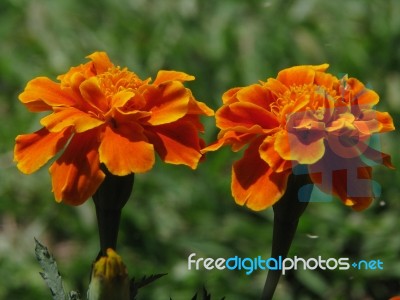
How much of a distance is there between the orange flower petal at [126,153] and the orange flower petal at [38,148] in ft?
0.14

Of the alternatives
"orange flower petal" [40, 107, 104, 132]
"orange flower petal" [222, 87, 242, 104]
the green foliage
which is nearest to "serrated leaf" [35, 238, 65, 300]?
the green foliage

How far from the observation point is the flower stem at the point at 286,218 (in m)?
0.72

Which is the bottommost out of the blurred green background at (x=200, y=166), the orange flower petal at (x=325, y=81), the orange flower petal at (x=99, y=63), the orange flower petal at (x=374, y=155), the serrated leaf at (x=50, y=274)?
the blurred green background at (x=200, y=166)

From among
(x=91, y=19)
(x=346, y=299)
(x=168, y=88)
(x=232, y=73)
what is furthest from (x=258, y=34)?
(x=168, y=88)

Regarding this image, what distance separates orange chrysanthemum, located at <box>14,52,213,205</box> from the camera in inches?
27.7

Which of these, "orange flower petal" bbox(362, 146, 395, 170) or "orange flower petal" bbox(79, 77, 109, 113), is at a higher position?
"orange flower petal" bbox(79, 77, 109, 113)

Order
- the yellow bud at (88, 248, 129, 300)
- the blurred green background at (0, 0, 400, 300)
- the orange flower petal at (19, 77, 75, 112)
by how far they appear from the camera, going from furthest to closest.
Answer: the blurred green background at (0, 0, 400, 300)
the orange flower petal at (19, 77, 75, 112)
the yellow bud at (88, 248, 129, 300)

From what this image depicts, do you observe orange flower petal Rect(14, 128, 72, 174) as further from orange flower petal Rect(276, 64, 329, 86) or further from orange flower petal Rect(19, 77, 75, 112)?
A: orange flower petal Rect(276, 64, 329, 86)

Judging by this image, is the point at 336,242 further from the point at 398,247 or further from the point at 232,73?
the point at 232,73

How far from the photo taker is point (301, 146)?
2.28 ft

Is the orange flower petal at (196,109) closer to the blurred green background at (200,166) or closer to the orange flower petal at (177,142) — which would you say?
the orange flower petal at (177,142)

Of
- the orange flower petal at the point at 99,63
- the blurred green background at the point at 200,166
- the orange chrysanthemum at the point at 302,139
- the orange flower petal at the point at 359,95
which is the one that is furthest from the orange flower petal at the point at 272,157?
the blurred green background at the point at 200,166

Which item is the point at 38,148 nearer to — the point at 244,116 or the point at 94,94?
the point at 94,94

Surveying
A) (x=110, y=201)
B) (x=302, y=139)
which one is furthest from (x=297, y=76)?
(x=110, y=201)
